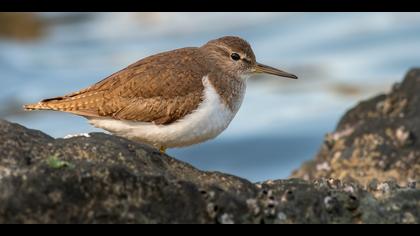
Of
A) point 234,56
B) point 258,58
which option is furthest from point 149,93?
point 258,58

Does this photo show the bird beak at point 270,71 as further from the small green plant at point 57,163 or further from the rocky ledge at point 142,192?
the small green plant at point 57,163

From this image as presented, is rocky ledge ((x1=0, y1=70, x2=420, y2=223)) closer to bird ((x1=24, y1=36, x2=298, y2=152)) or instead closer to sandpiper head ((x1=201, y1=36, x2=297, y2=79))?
bird ((x1=24, y1=36, x2=298, y2=152))

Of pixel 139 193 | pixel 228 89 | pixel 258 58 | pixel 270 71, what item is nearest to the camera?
pixel 139 193

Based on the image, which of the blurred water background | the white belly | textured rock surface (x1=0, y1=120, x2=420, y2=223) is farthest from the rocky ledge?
the blurred water background

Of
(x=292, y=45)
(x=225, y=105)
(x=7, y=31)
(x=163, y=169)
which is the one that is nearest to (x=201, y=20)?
(x=292, y=45)

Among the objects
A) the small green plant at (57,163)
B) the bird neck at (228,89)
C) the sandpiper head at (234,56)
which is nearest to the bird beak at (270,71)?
the sandpiper head at (234,56)

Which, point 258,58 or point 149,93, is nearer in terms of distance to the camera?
point 149,93

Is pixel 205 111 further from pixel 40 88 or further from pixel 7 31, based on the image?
pixel 7 31

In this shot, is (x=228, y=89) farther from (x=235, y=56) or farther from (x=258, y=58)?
(x=258, y=58)
